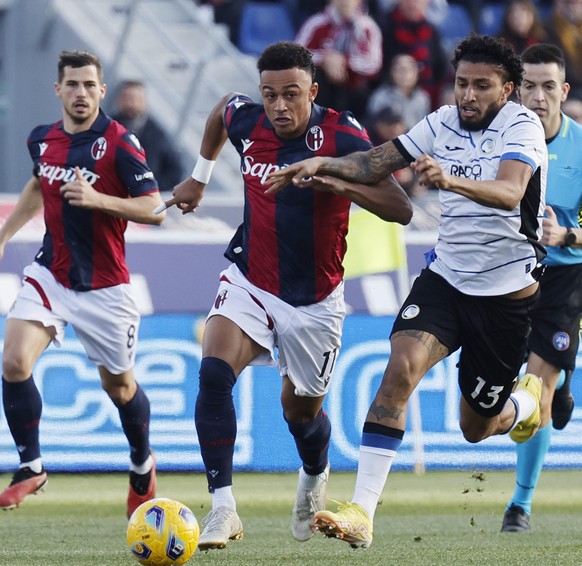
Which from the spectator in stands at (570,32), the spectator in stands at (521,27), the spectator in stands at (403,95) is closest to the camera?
the spectator in stands at (403,95)

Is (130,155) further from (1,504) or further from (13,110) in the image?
(13,110)

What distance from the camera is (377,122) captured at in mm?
14031

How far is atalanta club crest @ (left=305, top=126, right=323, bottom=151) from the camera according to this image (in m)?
7.02

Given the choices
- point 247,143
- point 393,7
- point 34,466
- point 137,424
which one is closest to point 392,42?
point 393,7

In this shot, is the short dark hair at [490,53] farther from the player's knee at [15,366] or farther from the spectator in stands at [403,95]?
the spectator in stands at [403,95]

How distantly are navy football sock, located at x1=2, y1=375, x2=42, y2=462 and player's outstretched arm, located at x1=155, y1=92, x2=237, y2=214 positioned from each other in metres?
1.53

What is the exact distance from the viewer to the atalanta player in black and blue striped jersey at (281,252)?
664 cm

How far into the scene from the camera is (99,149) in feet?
27.7

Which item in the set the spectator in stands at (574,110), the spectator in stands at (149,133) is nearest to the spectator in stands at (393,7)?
the spectator in stands at (574,110)

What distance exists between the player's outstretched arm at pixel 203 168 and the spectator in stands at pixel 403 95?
7.21 m

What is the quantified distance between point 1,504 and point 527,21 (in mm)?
9724

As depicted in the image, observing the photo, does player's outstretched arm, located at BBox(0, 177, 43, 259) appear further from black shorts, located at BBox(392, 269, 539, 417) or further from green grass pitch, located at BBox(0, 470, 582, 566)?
black shorts, located at BBox(392, 269, 539, 417)

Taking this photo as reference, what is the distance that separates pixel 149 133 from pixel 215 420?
7.71m

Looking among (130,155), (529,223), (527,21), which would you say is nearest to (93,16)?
(527,21)
